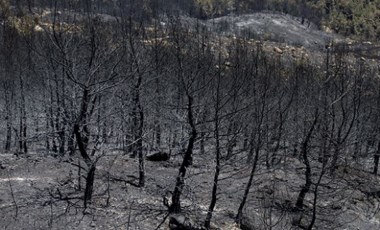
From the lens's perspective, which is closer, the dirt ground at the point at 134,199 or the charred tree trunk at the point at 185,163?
the charred tree trunk at the point at 185,163

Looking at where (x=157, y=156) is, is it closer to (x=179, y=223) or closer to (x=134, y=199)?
(x=134, y=199)

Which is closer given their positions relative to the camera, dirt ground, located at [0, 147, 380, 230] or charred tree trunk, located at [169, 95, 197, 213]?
charred tree trunk, located at [169, 95, 197, 213]

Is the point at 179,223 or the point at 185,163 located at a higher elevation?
the point at 185,163

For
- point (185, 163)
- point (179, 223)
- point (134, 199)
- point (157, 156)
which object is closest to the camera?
point (185, 163)

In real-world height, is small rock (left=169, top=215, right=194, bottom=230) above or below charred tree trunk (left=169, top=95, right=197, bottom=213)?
below

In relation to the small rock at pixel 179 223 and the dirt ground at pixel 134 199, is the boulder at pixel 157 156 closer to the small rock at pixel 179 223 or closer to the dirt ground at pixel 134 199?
the dirt ground at pixel 134 199

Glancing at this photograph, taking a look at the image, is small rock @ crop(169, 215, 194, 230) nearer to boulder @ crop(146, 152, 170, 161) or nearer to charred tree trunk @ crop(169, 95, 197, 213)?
charred tree trunk @ crop(169, 95, 197, 213)

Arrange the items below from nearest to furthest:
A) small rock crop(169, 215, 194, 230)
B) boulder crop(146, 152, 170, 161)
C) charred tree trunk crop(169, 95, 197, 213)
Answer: charred tree trunk crop(169, 95, 197, 213) < small rock crop(169, 215, 194, 230) < boulder crop(146, 152, 170, 161)

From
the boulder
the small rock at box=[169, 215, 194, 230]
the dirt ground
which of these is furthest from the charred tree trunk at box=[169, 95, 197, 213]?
the boulder

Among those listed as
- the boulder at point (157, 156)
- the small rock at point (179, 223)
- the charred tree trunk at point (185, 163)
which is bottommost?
the boulder at point (157, 156)

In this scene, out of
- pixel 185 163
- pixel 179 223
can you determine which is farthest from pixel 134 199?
pixel 185 163


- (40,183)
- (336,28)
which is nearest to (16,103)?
(40,183)

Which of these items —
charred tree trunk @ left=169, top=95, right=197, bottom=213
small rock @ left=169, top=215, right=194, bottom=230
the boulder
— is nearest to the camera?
charred tree trunk @ left=169, top=95, right=197, bottom=213

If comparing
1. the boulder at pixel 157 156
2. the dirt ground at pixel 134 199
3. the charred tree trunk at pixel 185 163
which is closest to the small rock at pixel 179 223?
the dirt ground at pixel 134 199
